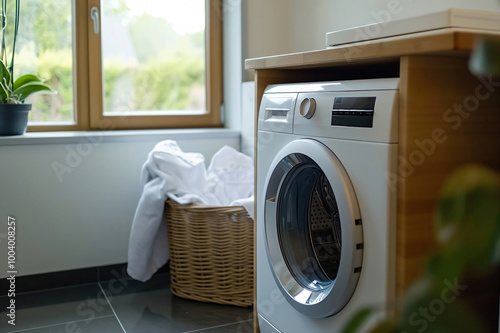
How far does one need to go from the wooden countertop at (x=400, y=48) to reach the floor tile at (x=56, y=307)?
4.13 ft

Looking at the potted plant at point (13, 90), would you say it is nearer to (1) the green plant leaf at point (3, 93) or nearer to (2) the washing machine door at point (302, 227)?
(1) the green plant leaf at point (3, 93)

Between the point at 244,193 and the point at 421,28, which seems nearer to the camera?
the point at 421,28

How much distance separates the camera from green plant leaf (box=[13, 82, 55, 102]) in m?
2.23

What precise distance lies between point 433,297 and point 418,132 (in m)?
0.87

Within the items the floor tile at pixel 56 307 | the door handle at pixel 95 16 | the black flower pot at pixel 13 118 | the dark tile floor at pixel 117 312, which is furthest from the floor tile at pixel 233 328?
the door handle at pixel 95 16

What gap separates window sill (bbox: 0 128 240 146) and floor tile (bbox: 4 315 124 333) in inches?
29.7

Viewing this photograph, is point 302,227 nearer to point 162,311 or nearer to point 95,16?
point 162,311

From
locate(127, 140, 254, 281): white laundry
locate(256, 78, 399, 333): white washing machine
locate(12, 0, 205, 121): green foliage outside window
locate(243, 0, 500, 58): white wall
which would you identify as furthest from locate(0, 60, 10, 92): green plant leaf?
locate(256, 78, 399, 333): white washing machine

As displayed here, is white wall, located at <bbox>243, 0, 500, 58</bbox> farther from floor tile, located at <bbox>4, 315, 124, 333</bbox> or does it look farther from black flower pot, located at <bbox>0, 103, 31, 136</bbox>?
floor tile, located at <bbox>4, 315, 124, 333</bbox>

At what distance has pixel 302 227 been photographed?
152 cm

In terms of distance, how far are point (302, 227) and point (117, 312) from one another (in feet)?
3.02

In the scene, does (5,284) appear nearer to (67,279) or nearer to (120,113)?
(67,279)

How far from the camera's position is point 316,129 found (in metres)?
→ 1.33

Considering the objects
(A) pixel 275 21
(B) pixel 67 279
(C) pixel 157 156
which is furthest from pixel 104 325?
(A) pixel 275 21
